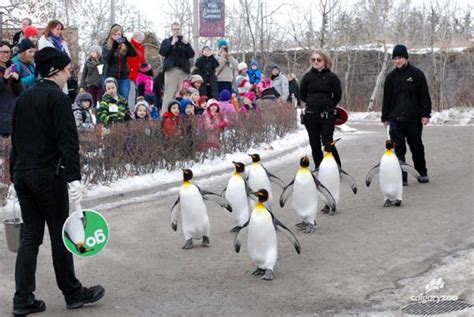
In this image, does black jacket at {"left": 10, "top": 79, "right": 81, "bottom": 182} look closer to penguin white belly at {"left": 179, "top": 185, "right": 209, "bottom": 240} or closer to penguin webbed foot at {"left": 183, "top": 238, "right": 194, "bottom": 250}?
penguin white belly at {"left": 179, "top": 185, "right": 209, "bottom": 240}

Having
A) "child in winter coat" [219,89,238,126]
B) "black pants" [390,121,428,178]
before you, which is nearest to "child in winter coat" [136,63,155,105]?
"child in winter coat" [219,89,238,126]

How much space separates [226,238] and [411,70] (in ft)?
13.4

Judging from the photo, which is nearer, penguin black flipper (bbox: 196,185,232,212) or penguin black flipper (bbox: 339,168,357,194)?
penguin black flipper (bbox: 196,185,232,212)

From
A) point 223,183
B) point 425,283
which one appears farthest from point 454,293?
point 223,183

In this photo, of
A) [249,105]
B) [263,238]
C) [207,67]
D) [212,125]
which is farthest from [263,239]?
[207,67]

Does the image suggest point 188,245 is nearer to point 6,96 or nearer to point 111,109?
point 6,96

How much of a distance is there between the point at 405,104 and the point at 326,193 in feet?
8.95

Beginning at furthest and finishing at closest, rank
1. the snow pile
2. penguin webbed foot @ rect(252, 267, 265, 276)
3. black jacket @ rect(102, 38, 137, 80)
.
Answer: the snow pile → black jacket @ rect(102, 38, 137, 80) → penguin webbed foot @ rect(252, 267, 265, 276)

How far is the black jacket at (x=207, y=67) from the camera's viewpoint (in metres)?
15.8

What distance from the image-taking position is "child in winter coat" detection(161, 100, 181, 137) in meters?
11.3

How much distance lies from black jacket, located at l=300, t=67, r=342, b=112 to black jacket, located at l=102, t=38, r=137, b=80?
491cm

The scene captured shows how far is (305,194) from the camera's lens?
7.47 metres

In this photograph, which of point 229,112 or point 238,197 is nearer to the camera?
point 238,197

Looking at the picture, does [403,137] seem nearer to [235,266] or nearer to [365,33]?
[235,266]
